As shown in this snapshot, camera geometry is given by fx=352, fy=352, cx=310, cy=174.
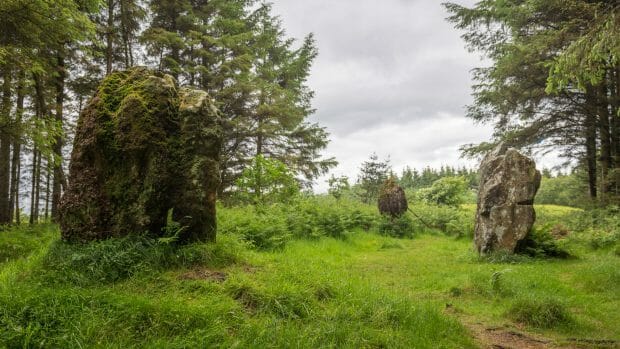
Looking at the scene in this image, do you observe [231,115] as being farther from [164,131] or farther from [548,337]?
[548,337]

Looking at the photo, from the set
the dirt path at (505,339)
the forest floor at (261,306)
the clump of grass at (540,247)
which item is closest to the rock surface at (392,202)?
the clump of grass at (540,247)

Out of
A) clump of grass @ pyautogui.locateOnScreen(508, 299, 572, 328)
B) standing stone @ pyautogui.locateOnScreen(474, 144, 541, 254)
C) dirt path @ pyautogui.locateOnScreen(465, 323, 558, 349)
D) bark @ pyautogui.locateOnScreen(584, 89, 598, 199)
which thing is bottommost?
dirt path @ pyautogui.locateOnScreen(465, 323, 558, 349)

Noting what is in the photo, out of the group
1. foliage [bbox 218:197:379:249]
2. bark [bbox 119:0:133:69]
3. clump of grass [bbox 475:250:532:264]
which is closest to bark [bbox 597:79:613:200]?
clump of grass [bbox 475:250:532:264]

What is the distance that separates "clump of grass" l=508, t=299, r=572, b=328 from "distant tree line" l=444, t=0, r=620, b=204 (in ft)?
34.7

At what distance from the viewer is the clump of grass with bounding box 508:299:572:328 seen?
191 inches

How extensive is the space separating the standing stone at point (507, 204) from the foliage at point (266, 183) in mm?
6719

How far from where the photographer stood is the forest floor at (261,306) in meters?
3.34

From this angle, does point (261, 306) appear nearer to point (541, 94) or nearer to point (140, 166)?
point (140, 166)

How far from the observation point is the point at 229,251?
219 inches

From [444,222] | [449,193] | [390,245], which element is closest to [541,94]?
[444,222]

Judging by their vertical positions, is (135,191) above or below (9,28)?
below

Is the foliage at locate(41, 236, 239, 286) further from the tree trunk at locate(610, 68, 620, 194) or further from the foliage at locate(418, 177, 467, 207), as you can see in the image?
the foliage at locate(418, 177, 467, 207)

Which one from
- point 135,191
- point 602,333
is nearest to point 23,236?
point 135,191

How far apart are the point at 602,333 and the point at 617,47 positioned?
471 centimetres
